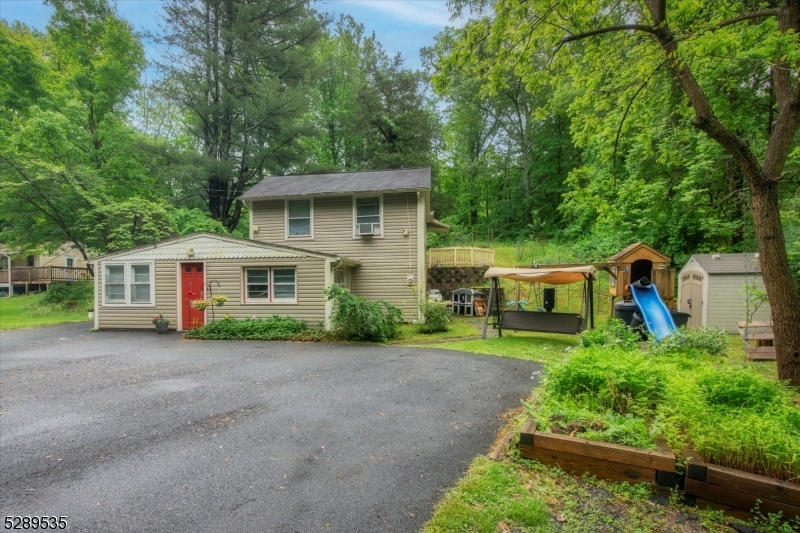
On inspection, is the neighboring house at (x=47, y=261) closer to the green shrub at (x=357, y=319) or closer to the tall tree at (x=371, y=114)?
the tall tree at (x=371, y=114)

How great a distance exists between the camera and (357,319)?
9461 mm

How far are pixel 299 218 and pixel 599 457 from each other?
1196cm

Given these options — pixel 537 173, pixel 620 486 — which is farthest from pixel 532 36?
pixel 537 173

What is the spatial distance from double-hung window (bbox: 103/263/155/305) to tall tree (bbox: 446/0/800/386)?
11.8 m

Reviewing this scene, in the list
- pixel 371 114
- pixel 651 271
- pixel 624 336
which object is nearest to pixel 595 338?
pixel 624 336

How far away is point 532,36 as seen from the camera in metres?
5.84

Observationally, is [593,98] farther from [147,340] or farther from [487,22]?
[147,340]

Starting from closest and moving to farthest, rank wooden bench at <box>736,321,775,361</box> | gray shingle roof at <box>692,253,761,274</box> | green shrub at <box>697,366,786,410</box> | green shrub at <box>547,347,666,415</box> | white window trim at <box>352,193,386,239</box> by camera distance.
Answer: green shrub at <box>697,366,786,410</box>
green shrub at <box>547,347,666,415</box>
wooden bench at <box>736,321,775,361</box>
gray shingle roof at <box>692,253,761,274</box>
white window trim at <box>352,193,386,239</box>

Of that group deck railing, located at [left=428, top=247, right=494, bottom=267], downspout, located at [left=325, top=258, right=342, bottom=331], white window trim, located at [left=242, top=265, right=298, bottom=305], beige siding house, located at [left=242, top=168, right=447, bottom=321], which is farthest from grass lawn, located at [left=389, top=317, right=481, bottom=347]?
deck railing, located at [left=428, top=247, right=494, bottom=267]

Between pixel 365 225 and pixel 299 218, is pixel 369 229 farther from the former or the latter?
pixel 299 218

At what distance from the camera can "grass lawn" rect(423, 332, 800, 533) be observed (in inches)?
84.4

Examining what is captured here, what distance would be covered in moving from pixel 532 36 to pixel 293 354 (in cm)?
767

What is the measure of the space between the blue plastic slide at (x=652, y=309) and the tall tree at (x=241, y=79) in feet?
57.3

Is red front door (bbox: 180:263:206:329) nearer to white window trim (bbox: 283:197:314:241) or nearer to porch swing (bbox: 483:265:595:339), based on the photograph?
white window trim (bbox: 283:197:314:241)
